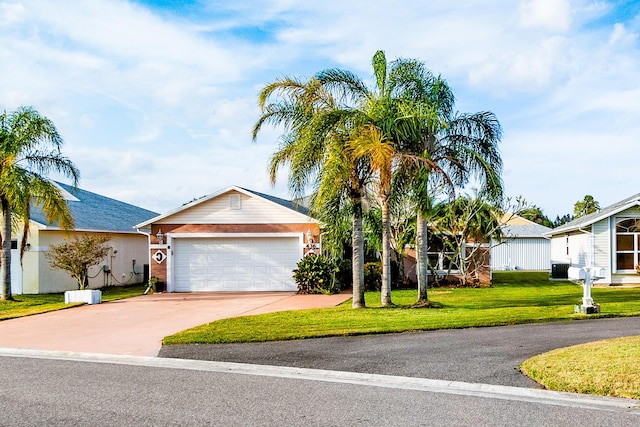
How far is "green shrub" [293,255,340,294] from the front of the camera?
22609mm

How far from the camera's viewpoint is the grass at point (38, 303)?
1747cm

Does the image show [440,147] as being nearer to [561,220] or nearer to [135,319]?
[135,319]

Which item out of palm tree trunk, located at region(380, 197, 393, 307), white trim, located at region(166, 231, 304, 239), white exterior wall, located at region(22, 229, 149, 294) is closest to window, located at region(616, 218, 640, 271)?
white trim, located at region(166, 231, 304, 239)

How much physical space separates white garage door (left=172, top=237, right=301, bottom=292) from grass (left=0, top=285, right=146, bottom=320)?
6.88 feet

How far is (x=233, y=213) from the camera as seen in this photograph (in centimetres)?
2406

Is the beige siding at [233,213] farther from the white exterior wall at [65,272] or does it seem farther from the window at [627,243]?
the window at [627,243]

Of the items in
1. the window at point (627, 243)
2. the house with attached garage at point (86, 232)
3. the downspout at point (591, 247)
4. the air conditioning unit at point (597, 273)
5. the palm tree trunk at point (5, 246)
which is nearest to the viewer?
the air conditioning unit at point (597, 273)

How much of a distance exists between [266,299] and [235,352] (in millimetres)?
10364

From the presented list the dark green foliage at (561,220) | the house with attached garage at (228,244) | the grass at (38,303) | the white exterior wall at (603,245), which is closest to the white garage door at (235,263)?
the house with attached garage at (228,244)

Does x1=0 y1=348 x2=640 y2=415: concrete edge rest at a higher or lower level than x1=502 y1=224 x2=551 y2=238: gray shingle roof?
lower

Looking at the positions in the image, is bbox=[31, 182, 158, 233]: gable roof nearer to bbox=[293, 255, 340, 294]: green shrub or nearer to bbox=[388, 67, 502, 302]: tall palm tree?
bbox=[293, 255, 340, 294]: green shrub

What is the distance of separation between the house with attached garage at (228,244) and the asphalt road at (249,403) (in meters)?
14.9

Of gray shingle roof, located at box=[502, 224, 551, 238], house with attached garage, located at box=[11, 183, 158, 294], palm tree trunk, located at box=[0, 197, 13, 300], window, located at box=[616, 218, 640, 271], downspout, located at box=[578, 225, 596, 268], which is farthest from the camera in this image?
gray shingle roof, located at box=[502, 224, 551, 238]

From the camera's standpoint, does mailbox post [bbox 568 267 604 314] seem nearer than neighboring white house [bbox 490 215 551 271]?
Yes
